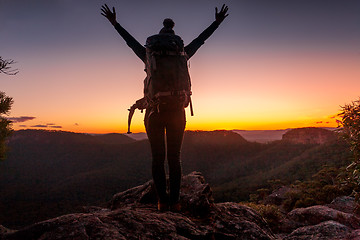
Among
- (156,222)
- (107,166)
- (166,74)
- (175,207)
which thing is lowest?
(107,166)

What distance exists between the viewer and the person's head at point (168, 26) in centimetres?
490

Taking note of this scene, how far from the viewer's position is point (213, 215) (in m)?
4.95

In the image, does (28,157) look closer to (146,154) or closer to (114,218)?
(146,154)

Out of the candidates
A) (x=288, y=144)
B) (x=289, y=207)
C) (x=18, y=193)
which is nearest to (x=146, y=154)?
(x=18, y=193)

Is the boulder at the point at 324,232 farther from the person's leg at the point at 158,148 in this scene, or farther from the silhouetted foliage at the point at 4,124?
the silhouetted foliage at the point at 4,124

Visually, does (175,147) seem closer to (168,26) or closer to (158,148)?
(158,148)

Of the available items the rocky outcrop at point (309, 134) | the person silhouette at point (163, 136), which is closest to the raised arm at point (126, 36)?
the person silhouette at point (163, 136)

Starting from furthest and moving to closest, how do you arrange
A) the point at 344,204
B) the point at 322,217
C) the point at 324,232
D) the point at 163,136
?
the point at 344,204
the point at 322,217
the point at 324,232
the point at 163,136

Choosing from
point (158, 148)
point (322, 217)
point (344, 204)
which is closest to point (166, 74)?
point (158, 148)

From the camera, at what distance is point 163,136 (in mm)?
4660

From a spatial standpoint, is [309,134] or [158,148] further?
[309,134]

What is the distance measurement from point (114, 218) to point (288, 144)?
4672 inches

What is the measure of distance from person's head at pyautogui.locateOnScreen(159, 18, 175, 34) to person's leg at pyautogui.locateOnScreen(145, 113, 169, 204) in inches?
70.0

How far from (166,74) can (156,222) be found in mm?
2573
